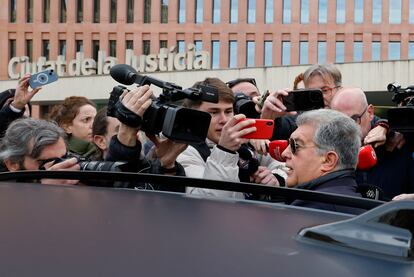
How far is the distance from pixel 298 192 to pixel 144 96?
1.09m

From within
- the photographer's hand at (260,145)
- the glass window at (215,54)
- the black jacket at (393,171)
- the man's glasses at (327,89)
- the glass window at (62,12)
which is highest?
the glass window at (62,12)

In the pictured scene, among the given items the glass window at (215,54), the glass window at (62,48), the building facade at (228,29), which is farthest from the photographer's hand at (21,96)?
the glass window at (62,48)

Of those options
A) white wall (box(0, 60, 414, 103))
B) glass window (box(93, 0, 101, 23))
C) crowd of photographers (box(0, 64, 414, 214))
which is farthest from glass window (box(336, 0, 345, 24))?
crowd of photographers (box(0, 64, 414, 214))

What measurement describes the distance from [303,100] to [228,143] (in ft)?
2.03

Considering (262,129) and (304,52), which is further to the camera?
(304,52)

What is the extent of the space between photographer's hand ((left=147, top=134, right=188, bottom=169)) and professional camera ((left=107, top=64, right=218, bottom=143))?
100mm

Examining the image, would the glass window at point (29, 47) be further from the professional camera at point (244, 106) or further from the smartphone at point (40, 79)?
the professional camera at point (244, 106)

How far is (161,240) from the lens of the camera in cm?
88

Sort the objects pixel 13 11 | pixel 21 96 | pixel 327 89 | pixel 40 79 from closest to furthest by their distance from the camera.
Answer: pixel 327 89, pixel 21 96, pixel 40 79, pixel 13 11

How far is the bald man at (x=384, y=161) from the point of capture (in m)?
2.90

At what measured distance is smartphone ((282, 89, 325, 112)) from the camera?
9.10ft

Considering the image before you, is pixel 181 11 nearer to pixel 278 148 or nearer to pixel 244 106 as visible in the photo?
pixel 244 106

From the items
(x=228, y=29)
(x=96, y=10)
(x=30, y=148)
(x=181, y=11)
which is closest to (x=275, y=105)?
(x=30, y=148)

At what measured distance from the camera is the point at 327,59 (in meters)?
35.2
